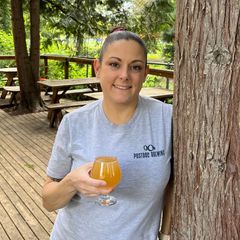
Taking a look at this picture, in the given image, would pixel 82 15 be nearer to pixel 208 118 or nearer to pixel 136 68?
pixel 136 68

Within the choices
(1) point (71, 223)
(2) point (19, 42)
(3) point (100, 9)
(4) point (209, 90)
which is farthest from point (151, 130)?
(3) point (100, 9)

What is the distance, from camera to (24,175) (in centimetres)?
420

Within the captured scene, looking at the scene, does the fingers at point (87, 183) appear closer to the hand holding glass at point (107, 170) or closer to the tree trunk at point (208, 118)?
the hand holding glass at point (107, 170)

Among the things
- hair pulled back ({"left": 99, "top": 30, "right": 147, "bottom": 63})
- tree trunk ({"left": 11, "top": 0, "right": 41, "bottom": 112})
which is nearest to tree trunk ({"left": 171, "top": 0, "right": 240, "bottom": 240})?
hair pulled back ({"left": 99, "top": 30, "right": 147, "bottom": 63})

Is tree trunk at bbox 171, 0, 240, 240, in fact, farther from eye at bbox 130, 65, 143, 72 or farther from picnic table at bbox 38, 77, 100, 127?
picnic table at bbox 38, 77, 100, 127

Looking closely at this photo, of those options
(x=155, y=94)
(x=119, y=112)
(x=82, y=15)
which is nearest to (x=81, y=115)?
(x=119, y=112)

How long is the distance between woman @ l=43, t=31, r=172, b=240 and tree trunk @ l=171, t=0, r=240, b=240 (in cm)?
9

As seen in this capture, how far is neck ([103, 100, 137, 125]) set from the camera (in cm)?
118

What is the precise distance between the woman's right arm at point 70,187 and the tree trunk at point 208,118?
245mm

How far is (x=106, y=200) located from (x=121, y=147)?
0.17 m

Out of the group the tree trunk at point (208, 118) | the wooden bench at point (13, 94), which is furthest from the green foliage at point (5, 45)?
the tree trunk at point (208, 118)

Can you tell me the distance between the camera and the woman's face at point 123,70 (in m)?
1.12

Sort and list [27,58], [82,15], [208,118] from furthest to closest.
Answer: [82,15], [27,58], [208,118]

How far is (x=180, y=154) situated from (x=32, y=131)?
5286 mm
